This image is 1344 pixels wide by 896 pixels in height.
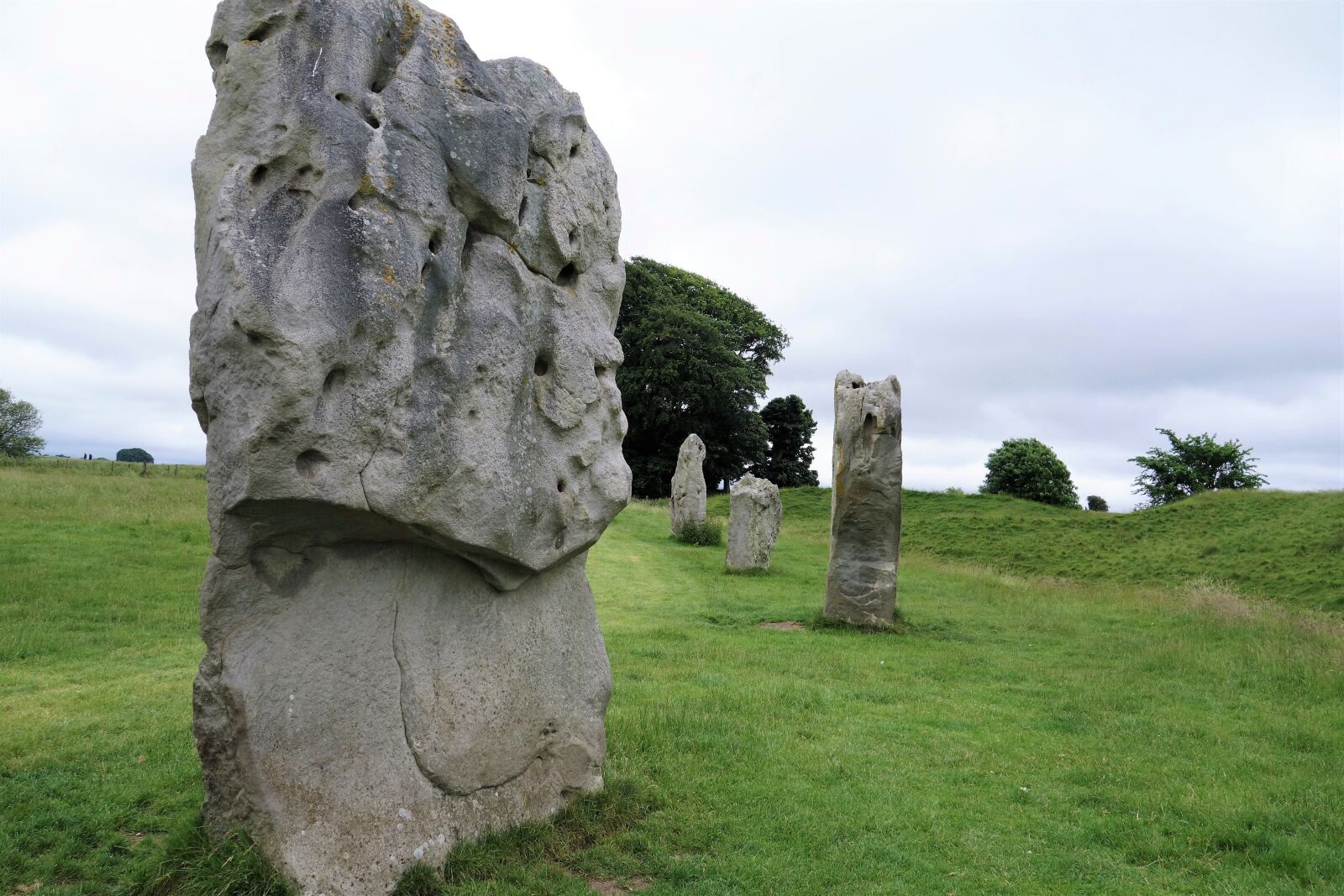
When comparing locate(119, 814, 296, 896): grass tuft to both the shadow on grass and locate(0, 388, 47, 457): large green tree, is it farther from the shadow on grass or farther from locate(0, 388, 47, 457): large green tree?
locate(0, 388, 47, 457): large green tree

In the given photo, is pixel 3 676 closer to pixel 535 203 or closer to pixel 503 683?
pixel 503 683

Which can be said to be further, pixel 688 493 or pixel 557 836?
pixel 688 493

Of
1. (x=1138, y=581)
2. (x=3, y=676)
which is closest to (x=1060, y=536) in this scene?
(x=1138, y=581)

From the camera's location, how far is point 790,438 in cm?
5503

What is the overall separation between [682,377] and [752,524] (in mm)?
23045

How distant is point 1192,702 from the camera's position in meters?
10.1

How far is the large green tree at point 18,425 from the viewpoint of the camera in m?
51.2

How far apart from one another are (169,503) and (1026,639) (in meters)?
17.8

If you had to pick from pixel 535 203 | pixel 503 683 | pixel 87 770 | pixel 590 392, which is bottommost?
pixel 87 770

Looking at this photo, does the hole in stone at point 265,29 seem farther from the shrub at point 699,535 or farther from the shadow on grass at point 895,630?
the shrub at point 699,535

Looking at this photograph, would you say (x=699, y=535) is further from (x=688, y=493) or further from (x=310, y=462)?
(x=310, y=462)

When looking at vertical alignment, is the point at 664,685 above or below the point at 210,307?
below

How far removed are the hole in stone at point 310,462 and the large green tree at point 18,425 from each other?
2252 inches

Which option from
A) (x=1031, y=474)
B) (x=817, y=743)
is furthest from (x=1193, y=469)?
(x=817, y=743)
